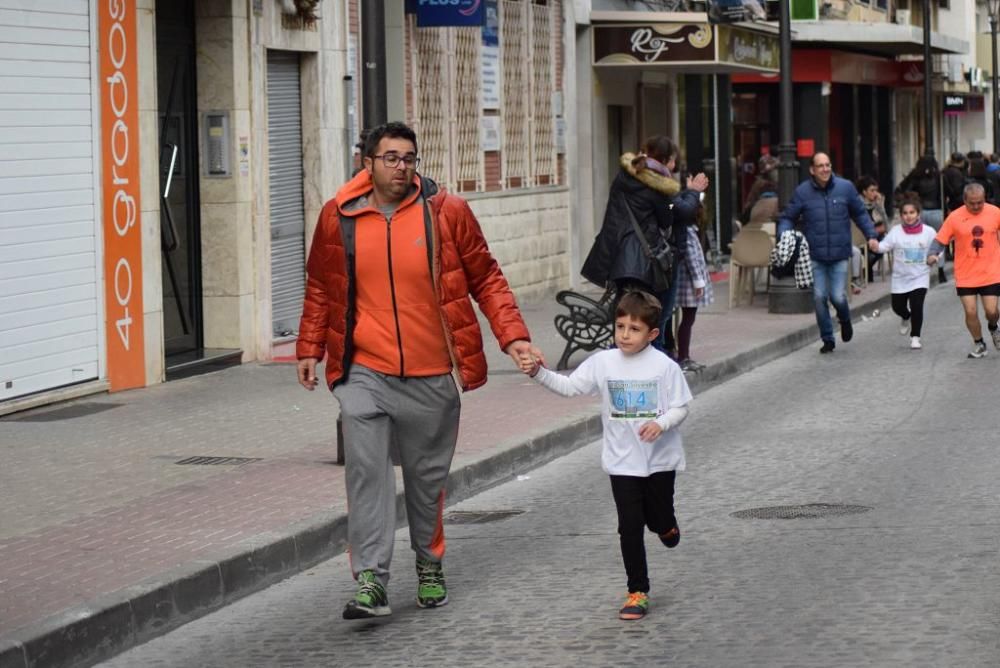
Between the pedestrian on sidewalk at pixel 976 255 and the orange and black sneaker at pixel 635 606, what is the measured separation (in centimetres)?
1097

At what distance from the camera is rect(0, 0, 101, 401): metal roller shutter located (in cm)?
1388

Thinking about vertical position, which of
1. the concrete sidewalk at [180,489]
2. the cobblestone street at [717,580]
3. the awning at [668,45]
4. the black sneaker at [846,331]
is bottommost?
the cobblestone street at [717,580]

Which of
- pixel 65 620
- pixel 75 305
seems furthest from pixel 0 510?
pixel 75 305

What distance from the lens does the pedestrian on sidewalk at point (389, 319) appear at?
743cm

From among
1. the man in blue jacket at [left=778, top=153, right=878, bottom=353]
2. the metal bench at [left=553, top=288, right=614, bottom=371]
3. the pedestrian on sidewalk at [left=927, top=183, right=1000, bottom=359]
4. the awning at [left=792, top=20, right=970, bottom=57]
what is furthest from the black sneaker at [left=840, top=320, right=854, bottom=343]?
the awning at [left=792, top=20, right=970, bottom=57]

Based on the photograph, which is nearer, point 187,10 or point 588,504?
point 588,504

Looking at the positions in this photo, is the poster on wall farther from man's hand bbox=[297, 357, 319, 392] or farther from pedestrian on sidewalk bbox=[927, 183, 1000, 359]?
man's hand bbox=[297, 357, 319, 392]

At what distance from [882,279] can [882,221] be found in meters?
0.79

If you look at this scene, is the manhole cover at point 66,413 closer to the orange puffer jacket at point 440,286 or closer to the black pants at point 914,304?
the orange puffer jacket at point 440,286

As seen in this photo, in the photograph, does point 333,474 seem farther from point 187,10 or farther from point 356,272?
point 187,10

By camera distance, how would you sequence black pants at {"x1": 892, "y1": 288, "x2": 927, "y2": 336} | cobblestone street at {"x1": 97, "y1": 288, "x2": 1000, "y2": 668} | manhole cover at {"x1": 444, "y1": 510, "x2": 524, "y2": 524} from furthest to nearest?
black pants at {"x1": 892, "y1": 288, "x2": 927, "y2": 336}, manhole cover at {"x1": 444, "y1": 510, "x2": 524, "y2": 524}, cobblestone street at {"x1": 97, "y1": 288, "x2": 1000, "y2": 668}

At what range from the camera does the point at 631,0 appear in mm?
30156

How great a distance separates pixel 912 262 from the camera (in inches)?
736

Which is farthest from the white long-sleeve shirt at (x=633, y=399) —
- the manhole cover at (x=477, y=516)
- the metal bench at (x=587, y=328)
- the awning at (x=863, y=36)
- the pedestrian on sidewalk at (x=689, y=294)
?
the awning at (x=863, y=36)
